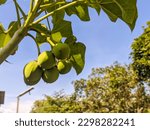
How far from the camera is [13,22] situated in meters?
1.70

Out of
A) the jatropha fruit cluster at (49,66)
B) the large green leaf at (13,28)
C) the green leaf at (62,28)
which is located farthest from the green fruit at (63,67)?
the large green leaf at (13,28)

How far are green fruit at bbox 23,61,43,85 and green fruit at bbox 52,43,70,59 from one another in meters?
0.11

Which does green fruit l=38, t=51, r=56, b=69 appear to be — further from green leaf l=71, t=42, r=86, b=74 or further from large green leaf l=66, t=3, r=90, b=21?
large green leaf l=66, t=3, r=90, b=21

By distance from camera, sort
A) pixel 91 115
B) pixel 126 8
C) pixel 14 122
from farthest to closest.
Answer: pixel 14 122, pixel 91 115, pixel 126 8

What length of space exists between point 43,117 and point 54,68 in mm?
2874

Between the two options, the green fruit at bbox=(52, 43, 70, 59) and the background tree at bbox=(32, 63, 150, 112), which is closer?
the green fruit at bbox=(52, 43, 70, 59)

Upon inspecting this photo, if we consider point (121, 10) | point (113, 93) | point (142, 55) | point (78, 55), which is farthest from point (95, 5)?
point (113, 93)

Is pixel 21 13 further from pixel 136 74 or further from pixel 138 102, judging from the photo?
pixel 138 102

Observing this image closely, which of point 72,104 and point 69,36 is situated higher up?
point 72,104

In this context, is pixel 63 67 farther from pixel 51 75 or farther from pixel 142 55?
pixel 142 55

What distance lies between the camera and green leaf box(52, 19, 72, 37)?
166cm

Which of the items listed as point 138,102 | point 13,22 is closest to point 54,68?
point 13,22

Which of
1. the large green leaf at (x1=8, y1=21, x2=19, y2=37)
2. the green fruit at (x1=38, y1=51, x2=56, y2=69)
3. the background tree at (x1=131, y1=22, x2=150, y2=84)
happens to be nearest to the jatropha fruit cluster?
the green fruit at (x1=38, y1=51, x2=56, y2=69)

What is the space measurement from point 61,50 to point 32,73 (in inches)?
6.5
